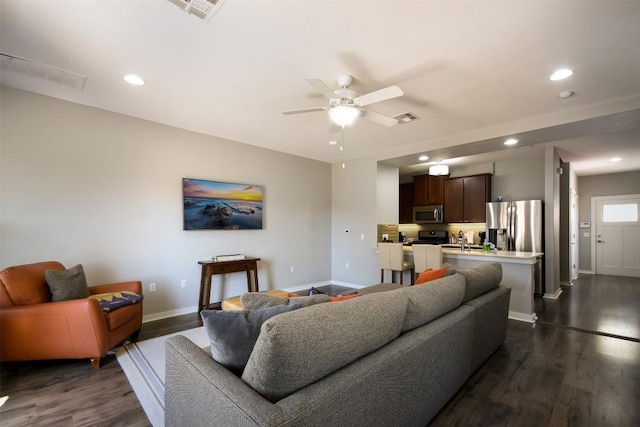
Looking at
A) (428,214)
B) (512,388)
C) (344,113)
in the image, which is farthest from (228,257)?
(428,214)

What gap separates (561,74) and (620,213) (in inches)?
295

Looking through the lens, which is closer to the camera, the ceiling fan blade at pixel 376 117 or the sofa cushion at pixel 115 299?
the sofa cushion at pixel 115 299

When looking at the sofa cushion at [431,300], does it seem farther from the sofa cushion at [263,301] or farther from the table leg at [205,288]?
the table leg at [205,288]

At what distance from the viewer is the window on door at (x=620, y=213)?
287 inches

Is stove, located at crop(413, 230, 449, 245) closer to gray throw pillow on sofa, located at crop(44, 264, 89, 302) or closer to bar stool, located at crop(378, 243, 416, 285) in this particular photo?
bar stool, located at crop(378, 243, 416, 285)

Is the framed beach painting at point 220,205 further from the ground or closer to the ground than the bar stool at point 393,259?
further from the ground

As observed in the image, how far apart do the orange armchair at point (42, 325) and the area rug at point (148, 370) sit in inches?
11.1

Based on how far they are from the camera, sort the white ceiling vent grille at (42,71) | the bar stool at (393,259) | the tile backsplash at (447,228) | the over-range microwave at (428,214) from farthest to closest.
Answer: the over-range microwave at (428,214)
the tile backsplash at (447,228)
the bar stool at (393,259)
the white ceiling vent grille at (42,71)

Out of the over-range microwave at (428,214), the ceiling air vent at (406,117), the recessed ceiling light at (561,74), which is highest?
the recessed ceiling light at (561,74)


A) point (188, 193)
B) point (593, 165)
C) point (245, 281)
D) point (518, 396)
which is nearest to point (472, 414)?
point (518, 396)

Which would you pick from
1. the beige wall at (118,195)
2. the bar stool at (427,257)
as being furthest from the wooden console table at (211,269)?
the bar stool at (427,257)

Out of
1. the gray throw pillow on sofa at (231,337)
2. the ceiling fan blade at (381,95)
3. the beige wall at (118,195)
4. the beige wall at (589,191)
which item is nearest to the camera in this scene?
the gray throw pillow on sofa at (231,337)

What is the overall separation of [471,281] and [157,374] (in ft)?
9.34

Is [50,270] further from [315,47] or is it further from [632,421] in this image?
[632,421]
